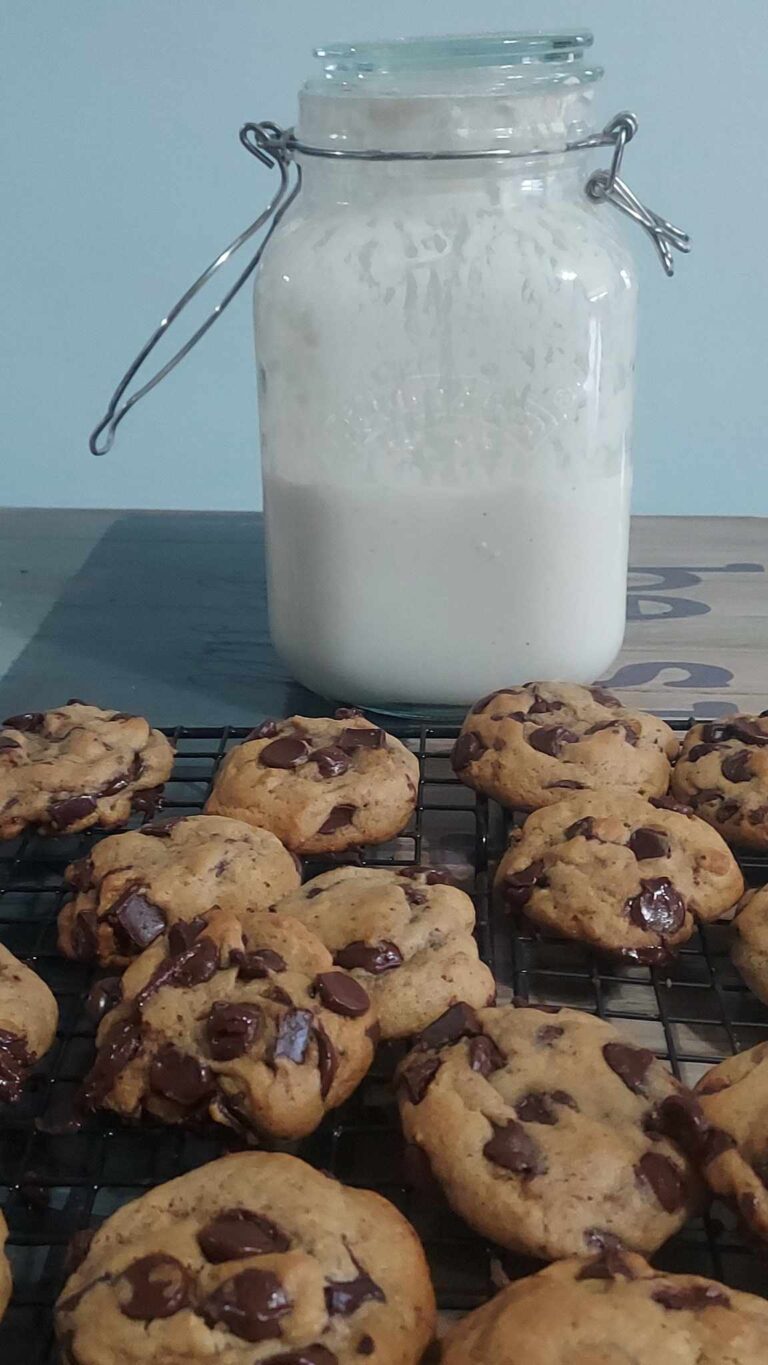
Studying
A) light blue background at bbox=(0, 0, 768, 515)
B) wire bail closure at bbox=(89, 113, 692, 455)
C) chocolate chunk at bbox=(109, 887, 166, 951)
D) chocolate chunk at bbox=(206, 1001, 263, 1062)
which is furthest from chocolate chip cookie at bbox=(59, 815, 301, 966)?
light blue background at bbox=(0, 0, 768, 515)

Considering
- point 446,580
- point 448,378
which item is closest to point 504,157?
point 448,378

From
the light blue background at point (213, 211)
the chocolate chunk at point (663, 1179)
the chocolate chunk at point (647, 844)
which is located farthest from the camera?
the light blue background at point (213, 211)

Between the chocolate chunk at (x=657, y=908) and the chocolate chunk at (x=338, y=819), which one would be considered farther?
the chocolate chunk at (x=338, y=819)

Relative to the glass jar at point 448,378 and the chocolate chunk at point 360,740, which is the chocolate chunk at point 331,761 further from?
the glass jar at point 448,378

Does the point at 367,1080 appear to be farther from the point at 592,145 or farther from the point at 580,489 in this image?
the point at 592,145

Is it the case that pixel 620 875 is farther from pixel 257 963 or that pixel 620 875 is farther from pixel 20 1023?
pixel 20 1023

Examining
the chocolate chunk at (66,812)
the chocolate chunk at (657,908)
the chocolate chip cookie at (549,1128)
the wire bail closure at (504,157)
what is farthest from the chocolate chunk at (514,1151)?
the wire bail closure at (504,157)
